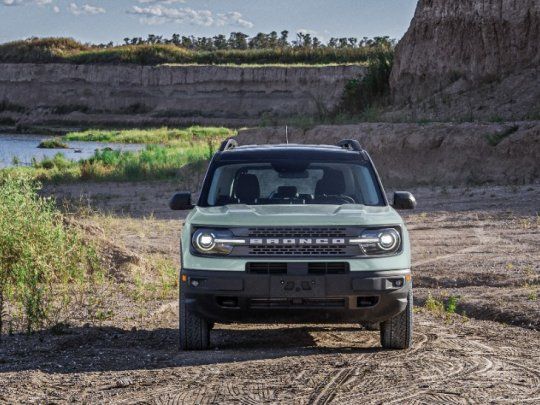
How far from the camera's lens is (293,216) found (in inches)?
388

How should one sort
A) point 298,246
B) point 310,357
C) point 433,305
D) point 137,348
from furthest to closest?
1. point 433,305
2. point 137,348
3. point 310,357
4. point 298,246

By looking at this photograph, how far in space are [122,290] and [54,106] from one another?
104 m

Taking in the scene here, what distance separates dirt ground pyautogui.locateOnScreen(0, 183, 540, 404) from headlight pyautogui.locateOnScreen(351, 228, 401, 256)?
89 centimetres

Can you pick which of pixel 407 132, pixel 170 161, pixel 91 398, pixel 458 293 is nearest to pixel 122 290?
pixel 458 293

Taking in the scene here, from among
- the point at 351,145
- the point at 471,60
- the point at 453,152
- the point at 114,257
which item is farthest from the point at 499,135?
the point at 351,145

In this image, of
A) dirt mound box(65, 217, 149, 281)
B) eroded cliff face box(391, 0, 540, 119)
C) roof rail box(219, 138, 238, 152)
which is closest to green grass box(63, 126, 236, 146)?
eroded cliff face box(391, 0, 540, 119)

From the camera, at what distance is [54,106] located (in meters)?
117

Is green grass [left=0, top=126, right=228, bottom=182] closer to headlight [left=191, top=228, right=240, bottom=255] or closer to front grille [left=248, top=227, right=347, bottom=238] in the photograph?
headlight [left=191, top=228, right=240, bottom=255]

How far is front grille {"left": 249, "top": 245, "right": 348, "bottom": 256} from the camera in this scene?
31.7 feet

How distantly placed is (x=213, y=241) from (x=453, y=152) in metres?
25.2

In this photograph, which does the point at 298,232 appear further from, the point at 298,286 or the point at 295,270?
the point at 298,286

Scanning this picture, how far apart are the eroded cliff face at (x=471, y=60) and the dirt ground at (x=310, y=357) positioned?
70.5ft

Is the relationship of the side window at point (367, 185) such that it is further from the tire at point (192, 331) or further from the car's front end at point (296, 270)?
the tire at point (192, 331)

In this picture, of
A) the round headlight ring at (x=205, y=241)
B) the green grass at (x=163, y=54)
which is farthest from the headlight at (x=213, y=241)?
the green grass at (x=163, y=54)
